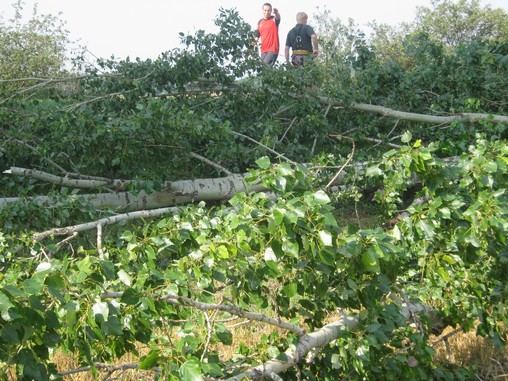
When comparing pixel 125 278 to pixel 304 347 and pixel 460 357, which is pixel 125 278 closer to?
pixel 304 347

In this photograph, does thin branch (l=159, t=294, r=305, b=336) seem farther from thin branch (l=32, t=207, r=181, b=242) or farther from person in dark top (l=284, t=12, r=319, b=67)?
person in dark top (l=284, t=12, r=319, b=67)

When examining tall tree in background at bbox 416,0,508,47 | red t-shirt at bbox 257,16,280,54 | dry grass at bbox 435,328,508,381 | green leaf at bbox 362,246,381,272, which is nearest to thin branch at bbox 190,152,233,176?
dry grass at bbox 435,328,508,381

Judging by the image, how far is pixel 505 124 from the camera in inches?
243

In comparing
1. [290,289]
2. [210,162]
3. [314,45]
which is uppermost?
[314,45]

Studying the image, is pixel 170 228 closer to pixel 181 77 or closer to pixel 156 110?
pixel 156 110

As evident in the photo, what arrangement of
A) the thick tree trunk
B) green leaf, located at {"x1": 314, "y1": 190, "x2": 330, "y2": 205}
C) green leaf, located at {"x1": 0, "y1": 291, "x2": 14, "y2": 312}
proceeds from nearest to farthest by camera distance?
green leaf, located at {"x1": 0, "y1": 291, "x2": 14, "y2": 312}, green leaf, located at {"x1": 314, "y1": 190, "x2": 330, "y2": 205}, the thick tree trunk

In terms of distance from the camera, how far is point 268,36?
29.3ft

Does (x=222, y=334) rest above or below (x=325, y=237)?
below

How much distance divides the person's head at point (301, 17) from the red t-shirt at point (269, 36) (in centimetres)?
34

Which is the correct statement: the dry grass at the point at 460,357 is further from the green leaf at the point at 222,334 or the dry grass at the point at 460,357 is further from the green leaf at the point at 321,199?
the green leaf at the point at 321,199

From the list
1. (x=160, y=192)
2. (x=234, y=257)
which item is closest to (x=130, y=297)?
(x=234, y=257)

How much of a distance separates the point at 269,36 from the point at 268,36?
0.05ft

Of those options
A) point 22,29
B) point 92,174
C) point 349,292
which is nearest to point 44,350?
point 349,292

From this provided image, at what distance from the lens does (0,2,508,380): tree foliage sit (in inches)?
70.7
